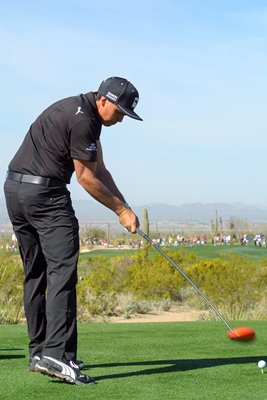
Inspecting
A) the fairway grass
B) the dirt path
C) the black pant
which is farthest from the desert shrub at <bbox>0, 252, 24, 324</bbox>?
the black pant

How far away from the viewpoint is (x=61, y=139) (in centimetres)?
643

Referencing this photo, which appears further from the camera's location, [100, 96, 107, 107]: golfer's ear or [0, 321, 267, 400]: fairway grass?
[100, 96, 107, 107]: golfer's ear

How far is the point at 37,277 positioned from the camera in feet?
22.8

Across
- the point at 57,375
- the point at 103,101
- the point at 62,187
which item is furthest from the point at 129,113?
the point at 57,375

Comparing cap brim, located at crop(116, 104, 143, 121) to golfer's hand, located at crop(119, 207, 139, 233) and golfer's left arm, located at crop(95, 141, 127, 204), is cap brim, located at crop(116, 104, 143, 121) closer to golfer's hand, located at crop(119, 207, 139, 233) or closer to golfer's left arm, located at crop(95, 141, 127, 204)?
golfer's left arm, located at crop(95, 141, 127, 204)

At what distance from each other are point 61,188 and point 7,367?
1.49 metres

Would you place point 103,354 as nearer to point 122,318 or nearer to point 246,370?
point 246,370

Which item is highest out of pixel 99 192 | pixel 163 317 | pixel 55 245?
pixel 99 192

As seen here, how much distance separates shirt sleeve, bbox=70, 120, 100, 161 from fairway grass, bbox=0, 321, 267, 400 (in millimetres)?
1528

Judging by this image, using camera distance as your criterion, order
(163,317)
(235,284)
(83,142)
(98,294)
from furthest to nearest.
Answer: (163,317) → (235,284) → (98,294) → (83,142)

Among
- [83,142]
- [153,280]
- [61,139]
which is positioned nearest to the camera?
[83,142]

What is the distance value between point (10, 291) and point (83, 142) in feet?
37.7

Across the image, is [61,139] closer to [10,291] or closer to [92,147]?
[92,147]

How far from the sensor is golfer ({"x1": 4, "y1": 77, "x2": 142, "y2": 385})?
20.9ft
